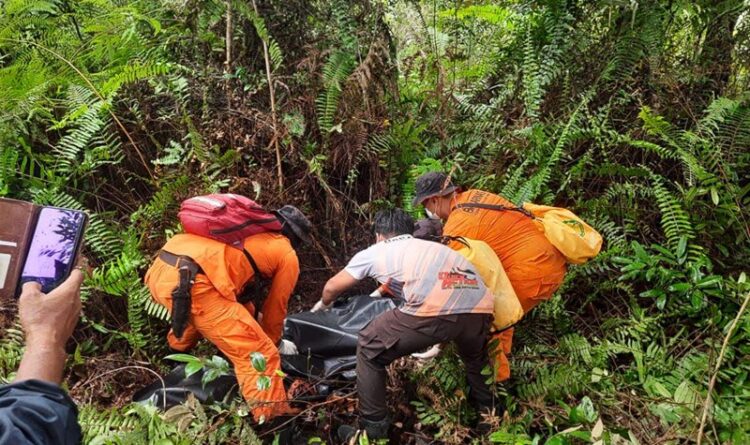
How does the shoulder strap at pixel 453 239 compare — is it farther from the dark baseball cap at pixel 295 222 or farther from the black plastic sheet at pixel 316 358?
the dark baseball cap at pixel 295 222

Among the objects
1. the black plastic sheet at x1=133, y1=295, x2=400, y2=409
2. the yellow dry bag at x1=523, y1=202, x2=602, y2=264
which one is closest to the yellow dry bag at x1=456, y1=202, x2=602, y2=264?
the yellow dry bag at x1=523, y1=202, x2=602, y2=264

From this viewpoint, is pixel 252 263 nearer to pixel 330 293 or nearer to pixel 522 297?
pixel 330 293

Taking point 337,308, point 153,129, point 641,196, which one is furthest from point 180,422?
point 641,196

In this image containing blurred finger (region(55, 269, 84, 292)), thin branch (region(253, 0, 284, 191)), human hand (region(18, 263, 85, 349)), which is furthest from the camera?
thin branch (region(253, 0, 284, 191))

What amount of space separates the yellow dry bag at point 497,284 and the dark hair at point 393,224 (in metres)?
0.40

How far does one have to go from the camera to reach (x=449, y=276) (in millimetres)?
2789

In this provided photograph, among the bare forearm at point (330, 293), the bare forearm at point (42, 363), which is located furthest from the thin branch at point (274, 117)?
the bare forearm at point (42, 363)

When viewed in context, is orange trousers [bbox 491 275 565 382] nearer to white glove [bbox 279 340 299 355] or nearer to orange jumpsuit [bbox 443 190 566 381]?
orange jumpsuit [bbox 443 190 566 381]

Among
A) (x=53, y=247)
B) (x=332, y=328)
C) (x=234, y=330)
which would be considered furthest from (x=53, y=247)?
(x=332, y=328)

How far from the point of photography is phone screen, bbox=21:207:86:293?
1.67 meters

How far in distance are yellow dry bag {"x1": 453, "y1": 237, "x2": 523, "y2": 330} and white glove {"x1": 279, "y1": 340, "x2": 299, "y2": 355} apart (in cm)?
147

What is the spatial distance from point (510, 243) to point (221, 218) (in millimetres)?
2004

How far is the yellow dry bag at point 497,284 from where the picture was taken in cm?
307

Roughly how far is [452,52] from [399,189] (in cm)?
239
